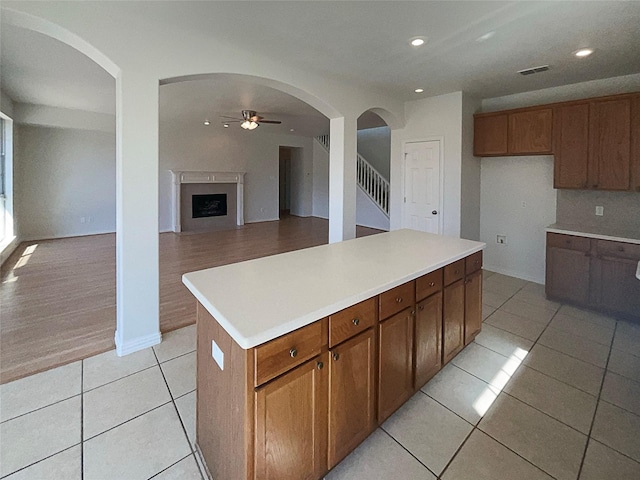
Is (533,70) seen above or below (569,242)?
above

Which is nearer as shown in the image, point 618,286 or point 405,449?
point 405,449

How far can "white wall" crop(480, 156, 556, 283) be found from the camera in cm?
434

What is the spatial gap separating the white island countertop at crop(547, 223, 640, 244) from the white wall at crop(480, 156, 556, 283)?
1.59ft

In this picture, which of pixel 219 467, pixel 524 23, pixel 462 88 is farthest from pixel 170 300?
pixel 462 88

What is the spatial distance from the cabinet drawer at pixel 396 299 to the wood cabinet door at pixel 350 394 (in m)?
0.14

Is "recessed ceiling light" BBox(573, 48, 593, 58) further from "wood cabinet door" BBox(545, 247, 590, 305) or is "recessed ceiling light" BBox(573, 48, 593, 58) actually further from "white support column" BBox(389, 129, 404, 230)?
"white support column" BBox(389, 129, 404, 230)

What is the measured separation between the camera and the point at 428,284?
1958 mm

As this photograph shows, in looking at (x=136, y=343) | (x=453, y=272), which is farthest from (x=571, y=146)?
(x=136, y=343)

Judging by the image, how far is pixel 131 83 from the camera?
7.91 feet

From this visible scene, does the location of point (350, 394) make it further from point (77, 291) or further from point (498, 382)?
point (77, 291)

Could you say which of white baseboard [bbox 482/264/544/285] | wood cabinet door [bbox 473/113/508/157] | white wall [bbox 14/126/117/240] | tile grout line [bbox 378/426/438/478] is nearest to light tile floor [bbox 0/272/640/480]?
tile grout line [bbox 378/426/438/478]

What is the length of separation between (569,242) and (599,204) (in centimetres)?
79

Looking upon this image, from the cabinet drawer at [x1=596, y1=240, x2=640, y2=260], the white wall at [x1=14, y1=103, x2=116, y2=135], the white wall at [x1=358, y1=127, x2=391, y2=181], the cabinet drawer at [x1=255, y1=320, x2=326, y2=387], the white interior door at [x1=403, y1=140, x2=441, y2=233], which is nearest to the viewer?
the cabinet drawer at [x1=255, y1=320, x2=326, y2=387]

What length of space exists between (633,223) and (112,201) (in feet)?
30.9
